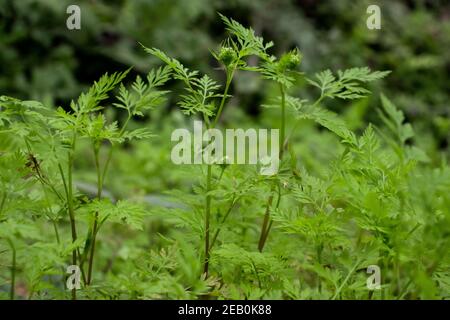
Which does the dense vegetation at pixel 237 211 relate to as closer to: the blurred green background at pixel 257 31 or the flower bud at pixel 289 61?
the flower bud at pixel 289 61

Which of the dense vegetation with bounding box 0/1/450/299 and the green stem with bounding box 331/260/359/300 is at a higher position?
the dense vegetation with bounding box 0/1/450/299

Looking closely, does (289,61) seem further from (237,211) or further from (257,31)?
(257,31)

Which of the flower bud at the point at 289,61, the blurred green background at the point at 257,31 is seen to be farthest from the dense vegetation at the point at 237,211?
the blurred green background at the point at 257,31

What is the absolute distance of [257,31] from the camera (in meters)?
4.19

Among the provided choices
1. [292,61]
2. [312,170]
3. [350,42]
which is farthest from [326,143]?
[292,61]

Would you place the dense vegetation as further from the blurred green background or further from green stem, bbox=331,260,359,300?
the blurred green background

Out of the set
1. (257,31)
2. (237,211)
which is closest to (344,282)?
(237,211)

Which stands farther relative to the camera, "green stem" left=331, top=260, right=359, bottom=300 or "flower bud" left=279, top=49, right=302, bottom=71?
"flower bud" left=279, top=49, right=302, bottom=71

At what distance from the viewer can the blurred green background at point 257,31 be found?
3443 mm

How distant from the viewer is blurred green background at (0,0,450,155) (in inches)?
136

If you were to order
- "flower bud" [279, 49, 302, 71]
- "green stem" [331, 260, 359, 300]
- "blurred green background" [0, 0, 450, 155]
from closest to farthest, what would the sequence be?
"green stem" [331, 260, 359, 300] → "flower bud" [279, 49, 302, 71] → "blurred green background" [0, 0, 450, 155]

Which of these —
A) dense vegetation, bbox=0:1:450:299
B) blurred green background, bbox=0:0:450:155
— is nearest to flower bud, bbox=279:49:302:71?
dense vegetation, bbox=0:1:450:299

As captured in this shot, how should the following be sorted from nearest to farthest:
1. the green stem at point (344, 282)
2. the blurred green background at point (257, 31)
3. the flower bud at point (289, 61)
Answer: the green stem at point (344, 282)
the flower bud at point (289, 61)
the blurred green background at point (257, 31)

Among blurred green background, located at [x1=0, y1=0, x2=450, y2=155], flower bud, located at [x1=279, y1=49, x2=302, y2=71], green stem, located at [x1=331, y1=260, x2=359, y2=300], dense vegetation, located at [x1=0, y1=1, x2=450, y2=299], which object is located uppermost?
blurred green background, located at [x1=0, y1=0, x2=450, y2=155]
